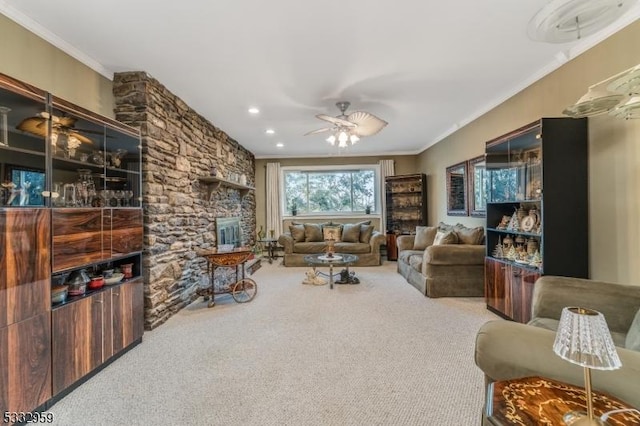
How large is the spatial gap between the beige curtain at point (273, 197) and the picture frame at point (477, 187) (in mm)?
4428

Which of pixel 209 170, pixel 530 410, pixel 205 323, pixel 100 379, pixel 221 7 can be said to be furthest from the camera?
pixel 209 170

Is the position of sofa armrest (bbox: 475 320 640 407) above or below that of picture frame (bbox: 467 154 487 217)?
below

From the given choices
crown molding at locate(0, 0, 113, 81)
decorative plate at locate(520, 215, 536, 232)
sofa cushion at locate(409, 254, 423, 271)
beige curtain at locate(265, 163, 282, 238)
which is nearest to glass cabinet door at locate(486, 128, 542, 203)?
decorative plate at locate(520, 215, 536, 232)

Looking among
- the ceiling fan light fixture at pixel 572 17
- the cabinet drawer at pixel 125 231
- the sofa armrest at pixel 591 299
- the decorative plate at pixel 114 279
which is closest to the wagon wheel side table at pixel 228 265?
A: the cabinet drawer at pixel 125 231

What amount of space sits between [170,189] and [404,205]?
5131 millimetres

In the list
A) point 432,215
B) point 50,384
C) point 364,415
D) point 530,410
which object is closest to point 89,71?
point 50,384

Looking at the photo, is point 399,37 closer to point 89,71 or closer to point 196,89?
point 196,89

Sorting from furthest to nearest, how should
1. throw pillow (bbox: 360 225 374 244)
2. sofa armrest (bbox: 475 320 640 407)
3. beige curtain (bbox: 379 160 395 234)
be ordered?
beige curtain (bbox: 379 160 395 234) < throw pillow (bbox: 360 225 374 244) < sofa armrest (bbox: 475 320 640 407)

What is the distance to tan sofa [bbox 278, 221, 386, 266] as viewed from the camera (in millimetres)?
6328

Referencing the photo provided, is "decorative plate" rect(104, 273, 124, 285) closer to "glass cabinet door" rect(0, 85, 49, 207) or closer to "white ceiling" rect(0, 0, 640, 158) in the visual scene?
"glass cabinet door" rect(0, 85, 49, 207)

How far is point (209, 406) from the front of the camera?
1.86 metres

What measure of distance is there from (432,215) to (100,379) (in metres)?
6.12

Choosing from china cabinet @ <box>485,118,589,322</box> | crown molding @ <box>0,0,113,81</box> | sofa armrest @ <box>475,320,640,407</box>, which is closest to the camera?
sofa armrest @ <box>475,320,640,407</box>

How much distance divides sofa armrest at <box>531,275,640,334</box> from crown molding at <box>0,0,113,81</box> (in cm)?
411
